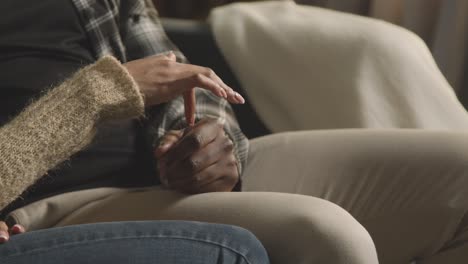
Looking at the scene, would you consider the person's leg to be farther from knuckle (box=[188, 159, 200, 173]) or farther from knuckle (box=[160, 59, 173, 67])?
knuckle (box=[160, 59, 173, 67])

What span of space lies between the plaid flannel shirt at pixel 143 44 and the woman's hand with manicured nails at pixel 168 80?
15 cm

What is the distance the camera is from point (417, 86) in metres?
1.27

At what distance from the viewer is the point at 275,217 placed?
83 cm

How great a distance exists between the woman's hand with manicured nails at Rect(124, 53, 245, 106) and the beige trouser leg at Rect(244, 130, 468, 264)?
17cm

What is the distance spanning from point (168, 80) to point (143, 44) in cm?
24

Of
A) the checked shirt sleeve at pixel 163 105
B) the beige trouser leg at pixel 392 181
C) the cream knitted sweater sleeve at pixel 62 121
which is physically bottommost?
the beige trouser leg at pixel 392 181

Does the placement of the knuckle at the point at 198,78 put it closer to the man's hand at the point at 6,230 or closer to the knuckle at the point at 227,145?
the knuckle at the point at 227,145

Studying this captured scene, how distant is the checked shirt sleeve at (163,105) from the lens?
1096mm

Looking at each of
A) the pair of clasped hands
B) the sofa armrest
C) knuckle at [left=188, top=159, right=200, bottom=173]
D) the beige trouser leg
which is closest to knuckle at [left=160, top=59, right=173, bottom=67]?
the pair of clasped hands

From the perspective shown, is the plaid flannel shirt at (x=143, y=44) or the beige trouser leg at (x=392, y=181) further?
the plaid flannel shirt at (x=143, y=44)

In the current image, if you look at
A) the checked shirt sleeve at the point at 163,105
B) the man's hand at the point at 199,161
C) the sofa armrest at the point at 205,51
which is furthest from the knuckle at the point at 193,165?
the sofa armrest at the point at 205,51

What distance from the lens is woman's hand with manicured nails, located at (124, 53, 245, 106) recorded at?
3.01ft

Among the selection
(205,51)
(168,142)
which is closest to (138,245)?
(168,142)

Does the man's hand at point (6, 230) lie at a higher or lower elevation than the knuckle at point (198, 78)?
lower
